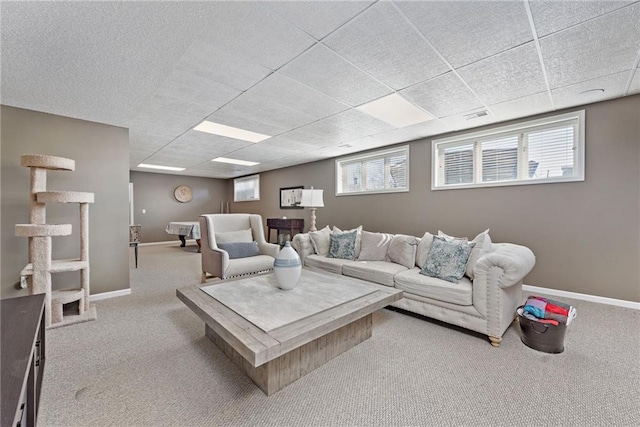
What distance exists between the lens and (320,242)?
384 centimetres

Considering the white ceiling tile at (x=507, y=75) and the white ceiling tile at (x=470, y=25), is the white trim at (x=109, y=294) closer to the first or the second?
the white ceiling tile at (x=470, y=25)

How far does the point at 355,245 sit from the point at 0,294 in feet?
12.6

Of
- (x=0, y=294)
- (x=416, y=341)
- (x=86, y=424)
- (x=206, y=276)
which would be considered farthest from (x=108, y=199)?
(x=416, y=341)

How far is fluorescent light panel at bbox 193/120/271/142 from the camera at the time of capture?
3.81m

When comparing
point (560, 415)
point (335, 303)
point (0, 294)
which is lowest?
point (560, 415)

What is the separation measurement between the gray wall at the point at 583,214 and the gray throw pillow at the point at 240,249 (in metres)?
2.90

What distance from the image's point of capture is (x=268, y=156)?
5953 millimetres

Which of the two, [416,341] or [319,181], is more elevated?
[319,181]

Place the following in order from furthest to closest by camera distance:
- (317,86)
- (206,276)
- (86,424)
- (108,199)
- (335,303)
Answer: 1. (206,276)
2. (108,199)
3. (317,86)
4. (335,303)
5. (86,424)

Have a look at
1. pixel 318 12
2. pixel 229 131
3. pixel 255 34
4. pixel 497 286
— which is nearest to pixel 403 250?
pixel 497 286

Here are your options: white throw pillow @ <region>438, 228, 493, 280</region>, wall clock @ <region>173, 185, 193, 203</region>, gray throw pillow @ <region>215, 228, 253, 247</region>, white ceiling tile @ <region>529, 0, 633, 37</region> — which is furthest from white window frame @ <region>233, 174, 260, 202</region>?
white ceiling tile @ <region>529, 0, 633, 37</region>

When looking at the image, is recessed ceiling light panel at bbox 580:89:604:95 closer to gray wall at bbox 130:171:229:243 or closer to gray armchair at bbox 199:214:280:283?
gray armchair at bbox 199:214:280:283

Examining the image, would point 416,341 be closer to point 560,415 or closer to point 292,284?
point 560,415

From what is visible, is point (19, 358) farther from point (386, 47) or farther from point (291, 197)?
point (291, 197)
